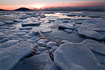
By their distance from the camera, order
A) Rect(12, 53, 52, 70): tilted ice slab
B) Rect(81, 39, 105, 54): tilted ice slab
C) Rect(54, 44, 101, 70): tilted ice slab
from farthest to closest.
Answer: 1. Rect(81, 39, 105, 54): tilted ice slab
2. Rect(12, 53, 52, 70): tilted ice slab
3. Rect(54, 44, 101, 70): tilted ice slab

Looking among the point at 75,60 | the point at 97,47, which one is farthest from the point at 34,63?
the point at 97,47

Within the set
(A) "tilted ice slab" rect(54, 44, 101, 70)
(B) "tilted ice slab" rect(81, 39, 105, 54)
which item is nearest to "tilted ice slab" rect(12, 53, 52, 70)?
(A) "tilted ice slab" rect(54, 44, 101, 70)

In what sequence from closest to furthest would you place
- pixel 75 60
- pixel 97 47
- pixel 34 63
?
pixel 75 60, pixel 34 63, pixel 97 47

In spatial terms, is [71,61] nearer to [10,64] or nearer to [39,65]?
[39,65]

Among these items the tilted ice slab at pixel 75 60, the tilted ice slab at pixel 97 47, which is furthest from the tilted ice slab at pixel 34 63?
the tilted ice slab at pixel 97 47

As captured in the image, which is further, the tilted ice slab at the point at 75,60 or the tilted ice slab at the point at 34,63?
the tilted ice slab at the point at 34,63

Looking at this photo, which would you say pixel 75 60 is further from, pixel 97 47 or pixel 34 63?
pixel 97 47

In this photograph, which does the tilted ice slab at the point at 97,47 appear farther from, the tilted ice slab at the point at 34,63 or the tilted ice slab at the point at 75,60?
the tilted ice slab at the point at 34,63

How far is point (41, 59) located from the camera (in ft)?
3.78

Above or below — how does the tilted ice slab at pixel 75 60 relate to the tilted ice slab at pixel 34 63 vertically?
above

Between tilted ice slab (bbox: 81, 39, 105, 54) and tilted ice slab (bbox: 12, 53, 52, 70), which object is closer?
tilted ice slab (bbox: 12, 53, 52, 70)

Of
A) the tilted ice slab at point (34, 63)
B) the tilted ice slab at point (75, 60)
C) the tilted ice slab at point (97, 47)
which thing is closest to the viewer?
the tilted ice slab at point (75, 60)

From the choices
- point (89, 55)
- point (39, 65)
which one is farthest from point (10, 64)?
point (89, 55)

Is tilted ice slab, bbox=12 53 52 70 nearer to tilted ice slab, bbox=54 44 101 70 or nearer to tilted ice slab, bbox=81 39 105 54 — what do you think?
tilted ice slab, bbox=54 44 101 70
